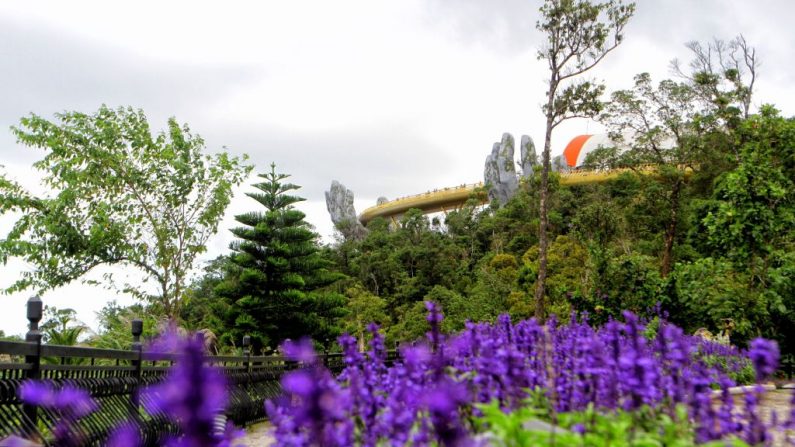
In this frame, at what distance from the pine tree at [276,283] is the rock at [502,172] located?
27088 millimetres

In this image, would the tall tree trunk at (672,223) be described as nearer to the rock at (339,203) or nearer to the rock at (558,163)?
the rock at (558,163)

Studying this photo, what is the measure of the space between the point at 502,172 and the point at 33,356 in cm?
5035

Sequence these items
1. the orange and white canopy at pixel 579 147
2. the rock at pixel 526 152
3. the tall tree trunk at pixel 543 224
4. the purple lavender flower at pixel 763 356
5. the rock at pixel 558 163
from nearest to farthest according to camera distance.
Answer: the purple lavender flower at pixel 763 356
the tall tree trunk at pixel 543 224
the rock at pixel 558 163
the rock at pixel 526 152
the orange and white canopy at pixel 579 147

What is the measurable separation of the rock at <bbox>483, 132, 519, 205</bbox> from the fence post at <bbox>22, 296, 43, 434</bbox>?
148 ft

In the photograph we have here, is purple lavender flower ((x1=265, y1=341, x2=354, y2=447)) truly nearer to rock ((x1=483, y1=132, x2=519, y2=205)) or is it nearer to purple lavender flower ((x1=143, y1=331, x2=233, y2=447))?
purple lavender flower ((x1=143, y1=331, x2=233, y2=447))

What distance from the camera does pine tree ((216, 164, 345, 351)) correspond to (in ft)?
73.0

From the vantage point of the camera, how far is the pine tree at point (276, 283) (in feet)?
73.0

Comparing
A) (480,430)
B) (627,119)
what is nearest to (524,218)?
(627,119)

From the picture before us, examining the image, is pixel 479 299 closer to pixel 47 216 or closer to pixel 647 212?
pixel 647 212

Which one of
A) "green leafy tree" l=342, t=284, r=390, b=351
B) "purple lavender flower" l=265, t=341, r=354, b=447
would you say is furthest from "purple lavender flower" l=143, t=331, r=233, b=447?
"green leafy tree" l=342, t=284, r=390, b=351

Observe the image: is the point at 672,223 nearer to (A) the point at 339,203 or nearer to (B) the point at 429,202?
(B) the point at 429,202

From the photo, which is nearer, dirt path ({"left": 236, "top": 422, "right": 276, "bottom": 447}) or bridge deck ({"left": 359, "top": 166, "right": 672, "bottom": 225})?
dirt path ({"left": 236, "top": 422, "right": 276, "bottom": 447})

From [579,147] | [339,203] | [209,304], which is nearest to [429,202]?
[339,203]

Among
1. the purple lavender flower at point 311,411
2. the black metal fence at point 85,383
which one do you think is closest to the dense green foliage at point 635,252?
the black metal fence at point 85,383
